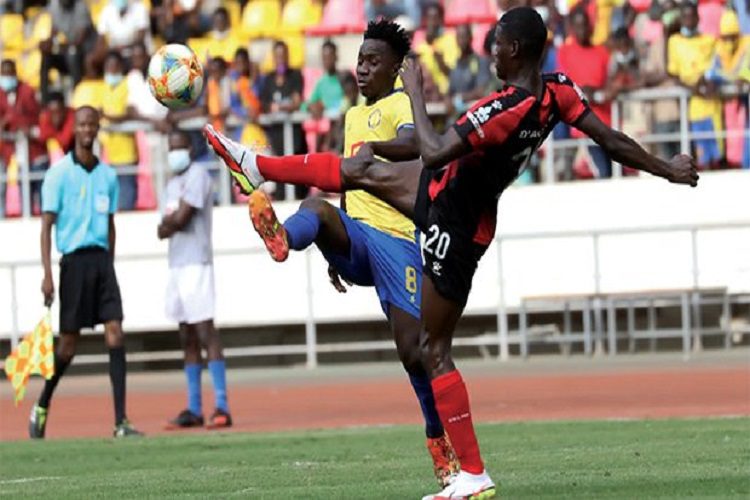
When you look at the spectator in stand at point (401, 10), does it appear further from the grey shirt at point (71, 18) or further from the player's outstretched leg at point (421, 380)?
the player's outstretched leg at point (421, 380)

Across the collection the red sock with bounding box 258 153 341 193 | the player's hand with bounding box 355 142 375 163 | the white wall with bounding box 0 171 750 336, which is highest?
the player's hand with bounding box 355 142 375 163

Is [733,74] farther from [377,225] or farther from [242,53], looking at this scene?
[377,225]

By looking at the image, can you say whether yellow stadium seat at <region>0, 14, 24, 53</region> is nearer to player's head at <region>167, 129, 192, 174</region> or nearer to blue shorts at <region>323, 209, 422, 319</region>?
player's head at <region>167, 129, 192, 174</region>

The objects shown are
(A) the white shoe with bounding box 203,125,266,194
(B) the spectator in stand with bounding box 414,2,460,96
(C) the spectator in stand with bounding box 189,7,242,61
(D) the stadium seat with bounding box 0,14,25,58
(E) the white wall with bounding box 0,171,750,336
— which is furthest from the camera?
(D) the stadium seat with bounding box 0,14,25,58

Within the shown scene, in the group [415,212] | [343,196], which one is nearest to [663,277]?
[343,196]

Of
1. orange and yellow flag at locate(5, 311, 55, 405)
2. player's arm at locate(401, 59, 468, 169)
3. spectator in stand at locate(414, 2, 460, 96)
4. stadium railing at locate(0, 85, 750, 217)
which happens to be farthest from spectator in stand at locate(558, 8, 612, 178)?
player's arm at locate(401, 59, 468, 169)

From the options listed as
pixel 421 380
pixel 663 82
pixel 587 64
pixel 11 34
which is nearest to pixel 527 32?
pixel 421 380

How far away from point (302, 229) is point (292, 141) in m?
14.8

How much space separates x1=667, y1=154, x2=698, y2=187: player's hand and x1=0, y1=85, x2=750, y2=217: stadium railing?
14.2 meters

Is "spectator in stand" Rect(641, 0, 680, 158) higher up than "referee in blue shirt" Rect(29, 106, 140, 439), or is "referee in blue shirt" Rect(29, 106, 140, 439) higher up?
"spectator in stand" Rect(641, 0, 680, 158)

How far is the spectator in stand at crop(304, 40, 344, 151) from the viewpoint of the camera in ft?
83.0

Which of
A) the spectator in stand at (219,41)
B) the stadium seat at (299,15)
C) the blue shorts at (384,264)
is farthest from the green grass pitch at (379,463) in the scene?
the stadium seat at (299,15)

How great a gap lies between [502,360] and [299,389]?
10.5 ft

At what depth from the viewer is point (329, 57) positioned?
83.6ft
